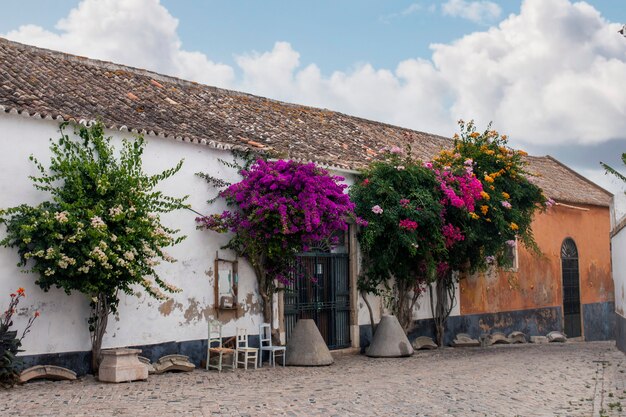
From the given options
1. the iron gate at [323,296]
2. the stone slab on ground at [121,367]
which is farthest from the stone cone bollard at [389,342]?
the stone slab on ground at [121,367]

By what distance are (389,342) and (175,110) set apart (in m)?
5.82

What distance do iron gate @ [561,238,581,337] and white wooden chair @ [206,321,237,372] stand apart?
1329 cm

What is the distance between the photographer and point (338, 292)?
15242mm

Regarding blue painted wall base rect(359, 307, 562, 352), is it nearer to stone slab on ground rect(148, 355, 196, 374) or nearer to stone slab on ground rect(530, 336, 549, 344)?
stone slab on ground rect(530, 336, 549, 344)

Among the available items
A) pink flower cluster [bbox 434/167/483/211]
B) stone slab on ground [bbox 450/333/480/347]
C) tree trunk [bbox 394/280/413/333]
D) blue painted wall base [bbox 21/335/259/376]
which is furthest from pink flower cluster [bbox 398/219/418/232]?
stone slab on ground [bbox 450/333/480/347]

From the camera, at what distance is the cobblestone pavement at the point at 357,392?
838 cm

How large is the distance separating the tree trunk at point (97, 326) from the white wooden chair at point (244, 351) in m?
2.25

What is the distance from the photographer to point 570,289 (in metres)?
23.1

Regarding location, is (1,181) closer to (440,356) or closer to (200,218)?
(200,218)

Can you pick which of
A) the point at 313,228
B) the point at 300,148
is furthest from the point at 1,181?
the point at 300,148

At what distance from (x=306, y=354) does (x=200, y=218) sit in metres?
2.84

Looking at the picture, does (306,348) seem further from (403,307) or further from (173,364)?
(403,307)

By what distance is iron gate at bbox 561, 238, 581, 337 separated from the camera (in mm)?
22812

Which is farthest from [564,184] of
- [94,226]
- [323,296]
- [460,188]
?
[94,226]
